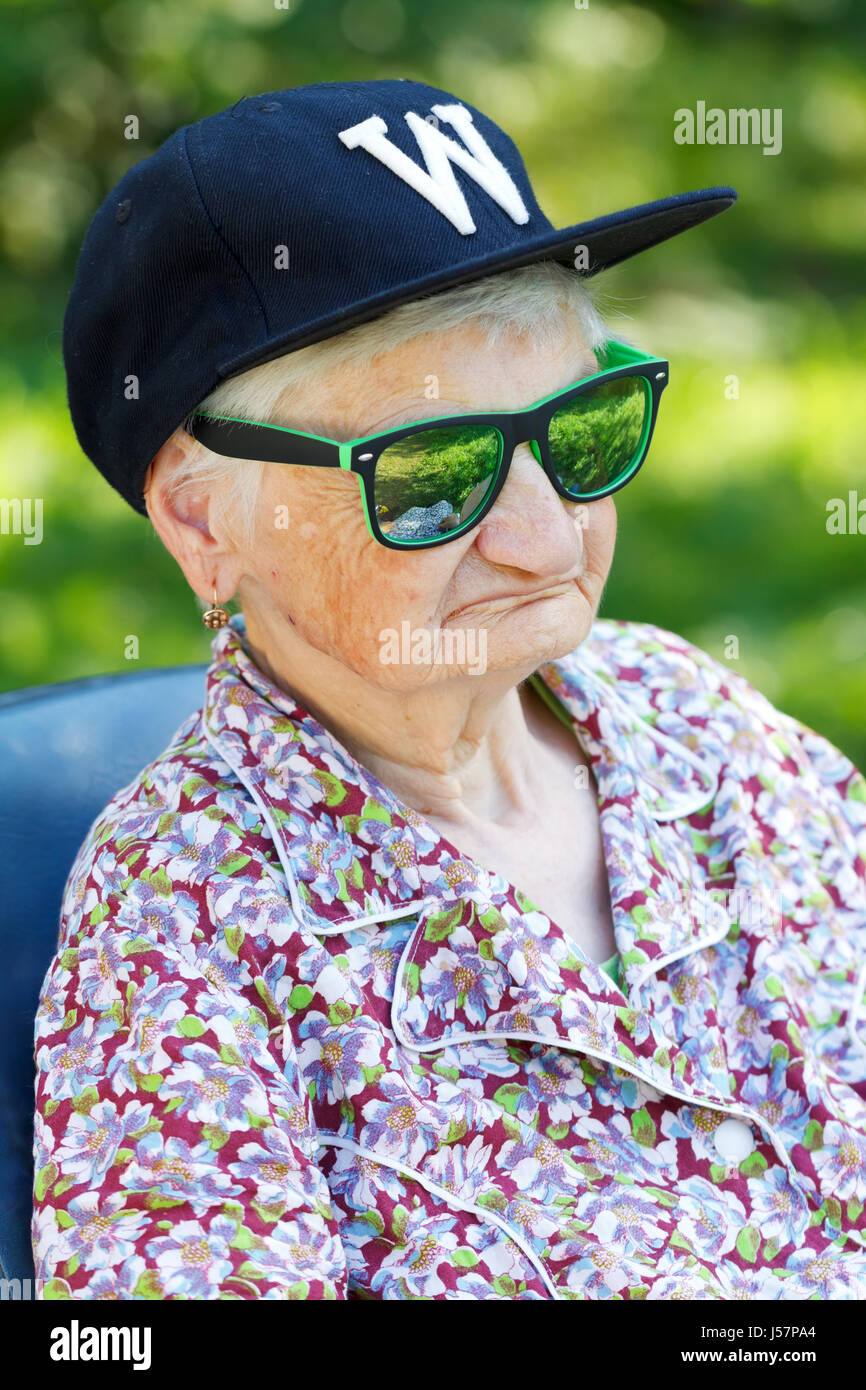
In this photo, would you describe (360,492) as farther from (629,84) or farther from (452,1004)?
(629,84)

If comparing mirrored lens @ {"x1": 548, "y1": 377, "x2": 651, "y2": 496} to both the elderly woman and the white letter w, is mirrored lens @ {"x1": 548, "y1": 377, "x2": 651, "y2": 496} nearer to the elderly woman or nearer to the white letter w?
the elderly woman

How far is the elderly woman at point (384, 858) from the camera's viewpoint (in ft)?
4.57

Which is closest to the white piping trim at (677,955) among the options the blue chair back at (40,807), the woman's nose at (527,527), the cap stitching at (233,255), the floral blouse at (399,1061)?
the floral blouse at (399,1061)

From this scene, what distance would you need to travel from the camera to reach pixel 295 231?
4.71 ft

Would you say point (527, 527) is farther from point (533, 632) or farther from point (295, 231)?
point (295, 231)

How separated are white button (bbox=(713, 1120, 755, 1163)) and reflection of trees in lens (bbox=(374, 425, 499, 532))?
2.52 feet

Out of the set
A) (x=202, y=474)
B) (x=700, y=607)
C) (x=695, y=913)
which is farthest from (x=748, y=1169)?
(x=700, y=607)

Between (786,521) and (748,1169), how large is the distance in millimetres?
3646

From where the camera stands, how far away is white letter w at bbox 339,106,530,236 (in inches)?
57.1

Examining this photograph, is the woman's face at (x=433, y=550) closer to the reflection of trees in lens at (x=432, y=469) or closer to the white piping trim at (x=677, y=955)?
the reflection of trees in lens at (x=432, y=469)

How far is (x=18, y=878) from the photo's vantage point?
1.84 meters


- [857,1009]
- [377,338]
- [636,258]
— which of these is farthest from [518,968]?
[636,258]
